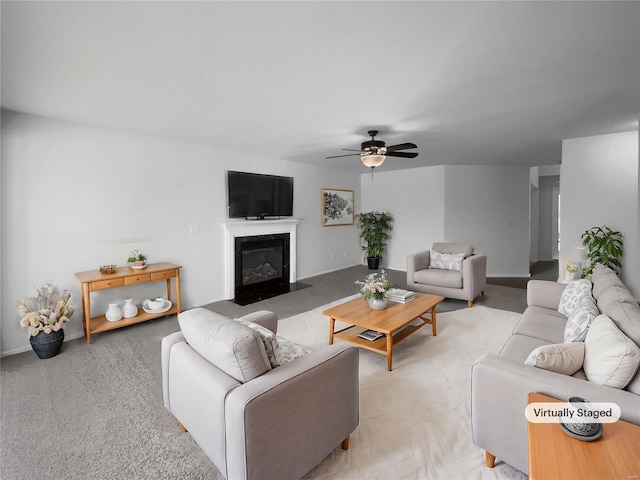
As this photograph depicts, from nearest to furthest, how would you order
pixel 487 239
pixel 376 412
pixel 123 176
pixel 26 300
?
pixel 376 412, pixel 26 300, pixel 123 176, pixel 487 239

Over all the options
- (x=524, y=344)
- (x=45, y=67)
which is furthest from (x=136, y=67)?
(x=524, y=344)

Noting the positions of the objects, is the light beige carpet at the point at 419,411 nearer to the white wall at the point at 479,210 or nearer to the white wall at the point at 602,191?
the white wall at the point at 602,191

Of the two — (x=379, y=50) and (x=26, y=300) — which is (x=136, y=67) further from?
(x=26, y=300)

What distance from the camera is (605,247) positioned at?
3.93m

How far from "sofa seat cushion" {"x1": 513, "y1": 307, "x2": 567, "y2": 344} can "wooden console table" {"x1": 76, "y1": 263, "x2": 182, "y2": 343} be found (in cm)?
376

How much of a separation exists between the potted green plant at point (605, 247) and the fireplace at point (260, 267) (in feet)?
14.3

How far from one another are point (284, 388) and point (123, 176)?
3.62m

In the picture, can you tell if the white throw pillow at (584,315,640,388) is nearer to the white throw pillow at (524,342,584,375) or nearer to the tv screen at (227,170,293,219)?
the white throw pillow at (524,342,584,375)

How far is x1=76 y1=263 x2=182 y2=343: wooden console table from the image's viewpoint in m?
3.27

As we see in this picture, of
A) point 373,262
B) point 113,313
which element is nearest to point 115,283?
point 113,313

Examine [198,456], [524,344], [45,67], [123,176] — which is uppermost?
[45,67]

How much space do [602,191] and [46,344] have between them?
6.66 m

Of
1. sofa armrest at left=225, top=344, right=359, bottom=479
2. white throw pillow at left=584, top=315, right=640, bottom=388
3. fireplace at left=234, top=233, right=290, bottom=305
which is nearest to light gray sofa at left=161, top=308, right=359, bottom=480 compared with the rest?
sofa armrest at left=225, top=344, right=359, bottom=479

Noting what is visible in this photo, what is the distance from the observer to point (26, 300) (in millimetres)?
→ 3104
